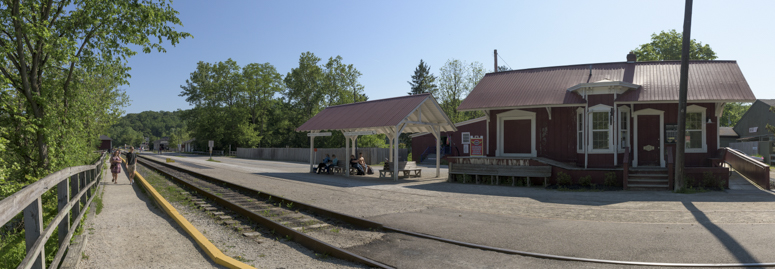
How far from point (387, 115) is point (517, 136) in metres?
5.95

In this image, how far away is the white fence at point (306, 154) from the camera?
39844 mm

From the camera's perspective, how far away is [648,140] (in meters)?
16.9

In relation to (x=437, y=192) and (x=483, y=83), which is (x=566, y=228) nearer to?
(x=437, y=192)

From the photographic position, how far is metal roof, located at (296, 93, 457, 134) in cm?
1938

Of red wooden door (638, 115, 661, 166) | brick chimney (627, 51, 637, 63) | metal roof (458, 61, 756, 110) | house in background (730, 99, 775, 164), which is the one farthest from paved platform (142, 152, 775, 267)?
house in background (730, 99, 775, 164)

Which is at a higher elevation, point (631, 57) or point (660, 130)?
point (631, 57)

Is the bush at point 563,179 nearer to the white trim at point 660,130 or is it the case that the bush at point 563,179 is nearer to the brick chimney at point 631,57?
the white trim at point 660,130

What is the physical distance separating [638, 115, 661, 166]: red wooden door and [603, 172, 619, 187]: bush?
2.84 meters

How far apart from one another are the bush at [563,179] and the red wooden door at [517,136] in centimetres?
308

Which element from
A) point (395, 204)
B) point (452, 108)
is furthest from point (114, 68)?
point (452, 108)

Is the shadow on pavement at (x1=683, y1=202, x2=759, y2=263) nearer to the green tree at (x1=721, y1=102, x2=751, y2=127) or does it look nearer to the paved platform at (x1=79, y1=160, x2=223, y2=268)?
the paved platform at (x1=79, y1=160, x2=223, y2=268)

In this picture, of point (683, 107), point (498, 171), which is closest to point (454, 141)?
point (498, 171)

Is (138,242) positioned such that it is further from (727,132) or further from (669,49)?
(727,132)

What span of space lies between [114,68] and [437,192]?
11.3 meters
